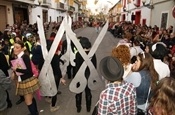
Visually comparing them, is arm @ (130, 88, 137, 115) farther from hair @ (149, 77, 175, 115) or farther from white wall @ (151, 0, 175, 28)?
white wall @ (151, 0, 175, 28)

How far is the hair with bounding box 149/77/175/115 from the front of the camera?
134 cm

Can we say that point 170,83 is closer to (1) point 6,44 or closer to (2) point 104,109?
(2) point 104,109

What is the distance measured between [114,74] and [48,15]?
2725 centimetres

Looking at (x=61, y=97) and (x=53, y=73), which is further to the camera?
(x=61, y=97)

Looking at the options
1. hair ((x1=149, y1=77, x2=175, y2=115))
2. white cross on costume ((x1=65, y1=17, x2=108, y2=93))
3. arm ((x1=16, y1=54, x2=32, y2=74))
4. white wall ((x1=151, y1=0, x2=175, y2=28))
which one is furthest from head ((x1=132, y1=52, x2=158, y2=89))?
white wall ((x1=151, y1=0, x2=175, y2=28))

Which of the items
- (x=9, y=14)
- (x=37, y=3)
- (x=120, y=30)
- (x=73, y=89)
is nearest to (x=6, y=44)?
(x=73, y=89)

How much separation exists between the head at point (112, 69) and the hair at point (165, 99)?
52cm

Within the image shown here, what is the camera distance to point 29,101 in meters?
3.37

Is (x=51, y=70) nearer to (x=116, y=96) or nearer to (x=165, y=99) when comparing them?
(x=116, y=96)

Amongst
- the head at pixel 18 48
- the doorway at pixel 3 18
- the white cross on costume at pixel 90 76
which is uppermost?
the doorway at pixel 3 18

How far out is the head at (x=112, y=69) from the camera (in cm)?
189

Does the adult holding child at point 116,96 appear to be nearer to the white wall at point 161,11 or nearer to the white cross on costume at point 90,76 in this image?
the white cross on costume at point 90,76

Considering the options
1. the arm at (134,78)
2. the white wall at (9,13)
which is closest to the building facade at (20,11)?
the white wall at (9,13)

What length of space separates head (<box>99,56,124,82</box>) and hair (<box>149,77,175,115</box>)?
516 millimetres
